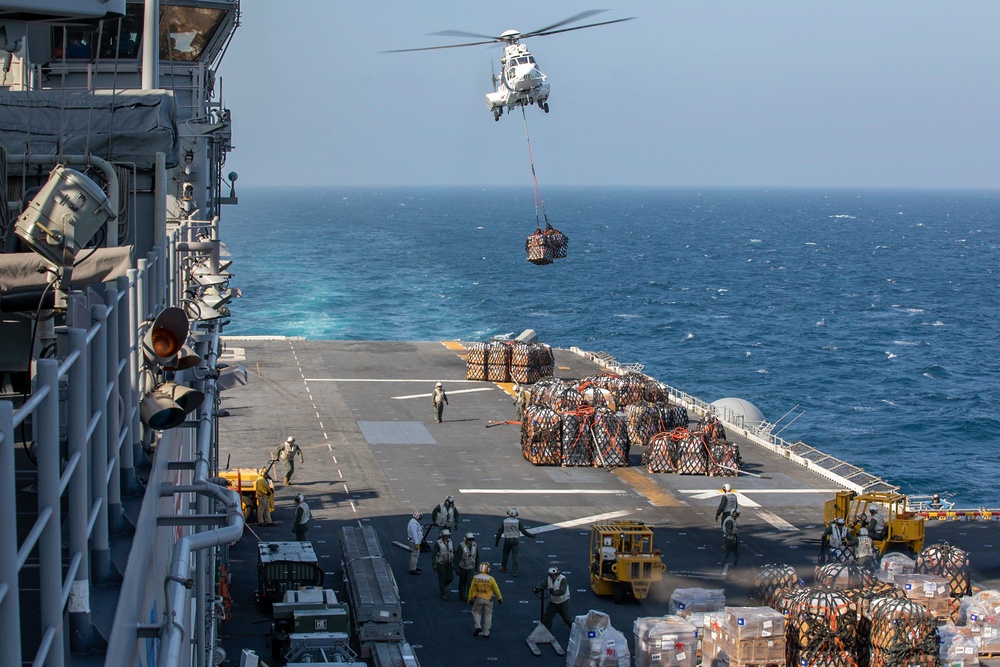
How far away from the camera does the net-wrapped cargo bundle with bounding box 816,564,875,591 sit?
23.2 m

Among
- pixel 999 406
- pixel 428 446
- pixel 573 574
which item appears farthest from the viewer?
pixel 999 406

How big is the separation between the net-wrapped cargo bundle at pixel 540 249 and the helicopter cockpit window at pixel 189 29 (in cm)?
1811

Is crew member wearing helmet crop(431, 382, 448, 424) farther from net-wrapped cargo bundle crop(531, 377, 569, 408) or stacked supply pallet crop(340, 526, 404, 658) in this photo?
stacked supply pallet crop(340, 526, 404, 658)

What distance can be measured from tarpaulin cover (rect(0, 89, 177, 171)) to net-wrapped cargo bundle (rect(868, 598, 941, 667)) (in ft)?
43.4

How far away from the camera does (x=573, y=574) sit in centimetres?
2617

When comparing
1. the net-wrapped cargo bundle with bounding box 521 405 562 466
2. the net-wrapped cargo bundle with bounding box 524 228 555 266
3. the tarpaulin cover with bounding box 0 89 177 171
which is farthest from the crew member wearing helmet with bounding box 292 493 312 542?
the net-wrapped cargo bundle with bounding box 524 228 555 266

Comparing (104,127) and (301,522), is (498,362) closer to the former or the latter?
(301,522)

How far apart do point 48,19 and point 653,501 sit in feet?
81.6

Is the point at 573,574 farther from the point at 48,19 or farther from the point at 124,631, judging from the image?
the point at 124,631

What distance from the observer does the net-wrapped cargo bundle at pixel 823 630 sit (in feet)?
65.3

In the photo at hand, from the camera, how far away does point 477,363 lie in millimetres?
48250

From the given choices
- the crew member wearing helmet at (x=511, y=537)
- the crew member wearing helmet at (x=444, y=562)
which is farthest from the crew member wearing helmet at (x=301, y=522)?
the crew member wearing helmet at (x=511, y=537)

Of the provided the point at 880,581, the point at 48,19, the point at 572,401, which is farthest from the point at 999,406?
the point at 48,19

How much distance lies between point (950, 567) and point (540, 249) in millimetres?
23237
